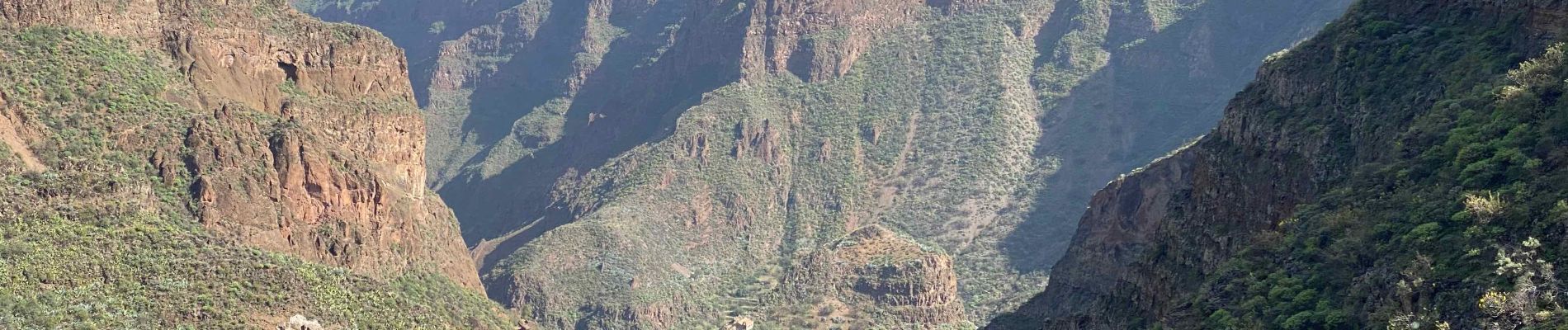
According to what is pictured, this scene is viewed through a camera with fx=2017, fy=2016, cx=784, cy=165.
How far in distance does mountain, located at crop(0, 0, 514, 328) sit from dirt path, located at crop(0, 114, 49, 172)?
0.16 metres

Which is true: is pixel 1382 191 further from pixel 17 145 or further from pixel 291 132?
pixel 17 145

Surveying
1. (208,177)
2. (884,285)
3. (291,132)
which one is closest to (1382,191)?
(208,177)

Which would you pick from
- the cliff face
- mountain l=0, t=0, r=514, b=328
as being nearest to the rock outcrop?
the cliff face

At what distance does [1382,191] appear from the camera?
6334 centimetres

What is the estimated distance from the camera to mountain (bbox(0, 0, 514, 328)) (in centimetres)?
8488

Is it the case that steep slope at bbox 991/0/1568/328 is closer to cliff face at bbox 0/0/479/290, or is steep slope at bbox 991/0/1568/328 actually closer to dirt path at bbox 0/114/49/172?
cliff face at bbox 0/0/479/290

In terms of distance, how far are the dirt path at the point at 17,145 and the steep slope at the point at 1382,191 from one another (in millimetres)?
45932

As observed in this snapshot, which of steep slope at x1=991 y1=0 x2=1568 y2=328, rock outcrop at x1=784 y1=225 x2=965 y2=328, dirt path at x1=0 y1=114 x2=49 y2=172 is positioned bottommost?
steep slope at x1=991 y1=0 x2=1568 y2=328

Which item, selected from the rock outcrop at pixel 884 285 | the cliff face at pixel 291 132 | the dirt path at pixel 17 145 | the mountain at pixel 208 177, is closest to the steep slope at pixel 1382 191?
the mountain at pixel 208 177

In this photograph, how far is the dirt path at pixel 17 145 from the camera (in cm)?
8800

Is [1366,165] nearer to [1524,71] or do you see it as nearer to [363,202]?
[1524,71]

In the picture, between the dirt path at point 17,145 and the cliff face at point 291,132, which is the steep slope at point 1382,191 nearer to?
the cliff face at point 291,132

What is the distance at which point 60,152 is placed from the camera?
90188 mm

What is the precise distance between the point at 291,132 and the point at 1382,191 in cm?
5708
